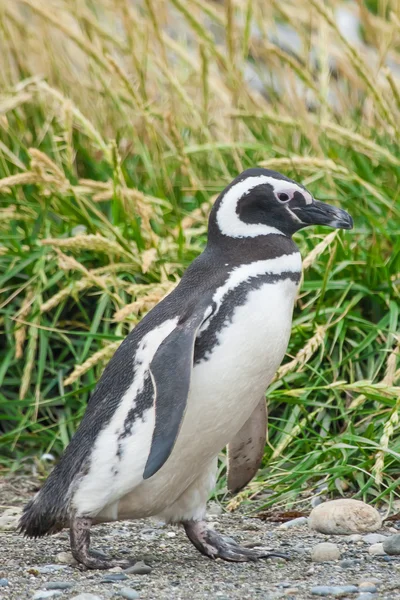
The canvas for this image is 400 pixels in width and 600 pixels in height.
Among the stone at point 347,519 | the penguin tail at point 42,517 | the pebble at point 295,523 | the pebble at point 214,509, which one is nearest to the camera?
the penguin tail at point 42,517

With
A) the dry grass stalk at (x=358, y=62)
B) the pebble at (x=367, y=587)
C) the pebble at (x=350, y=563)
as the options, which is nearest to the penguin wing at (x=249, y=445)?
the pebble at (x=350, y=563)

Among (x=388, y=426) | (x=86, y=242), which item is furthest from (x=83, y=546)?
(x=86, y=242)

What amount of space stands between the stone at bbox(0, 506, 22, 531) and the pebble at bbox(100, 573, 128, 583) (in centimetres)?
61

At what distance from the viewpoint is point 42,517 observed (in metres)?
3.02

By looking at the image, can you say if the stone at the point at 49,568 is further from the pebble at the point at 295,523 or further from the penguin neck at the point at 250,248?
→ the penguin neck at the point at 250,248

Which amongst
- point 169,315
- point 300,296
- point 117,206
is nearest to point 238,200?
point 169,315

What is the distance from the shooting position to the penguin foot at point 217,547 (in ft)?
9.87

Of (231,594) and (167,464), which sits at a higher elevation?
(167,464)

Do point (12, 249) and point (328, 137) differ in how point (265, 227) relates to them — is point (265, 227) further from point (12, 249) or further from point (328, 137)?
point (328, 137)

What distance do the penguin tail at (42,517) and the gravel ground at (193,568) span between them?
3.1 inches

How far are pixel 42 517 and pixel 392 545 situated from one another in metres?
0.99

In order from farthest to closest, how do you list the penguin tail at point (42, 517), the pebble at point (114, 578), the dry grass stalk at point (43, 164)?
the dry grass stalk at point (43, 164)
the penguin tail at point (42, 517)
the pebble at point (114, 578)

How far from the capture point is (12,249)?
4.48m

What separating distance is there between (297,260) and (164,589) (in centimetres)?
97
